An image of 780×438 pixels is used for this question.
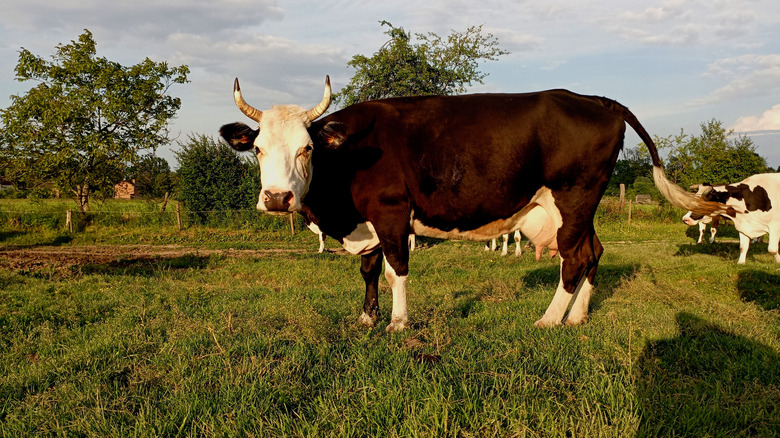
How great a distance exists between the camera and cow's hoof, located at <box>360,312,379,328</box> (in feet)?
16.8

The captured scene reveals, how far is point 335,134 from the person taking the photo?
4715mm

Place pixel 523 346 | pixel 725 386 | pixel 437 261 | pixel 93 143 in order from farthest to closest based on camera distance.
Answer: pixel 93 143, pixel 437 261, pixel 523 346, pixel 725 386

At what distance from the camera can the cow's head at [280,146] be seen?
4.21m

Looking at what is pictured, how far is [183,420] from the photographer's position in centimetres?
278

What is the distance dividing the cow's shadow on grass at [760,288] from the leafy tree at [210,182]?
19.7m

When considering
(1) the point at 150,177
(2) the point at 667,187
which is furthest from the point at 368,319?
(1) the point at 150,177

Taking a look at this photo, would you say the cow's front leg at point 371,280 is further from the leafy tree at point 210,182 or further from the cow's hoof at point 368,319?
the leafy tree at point 210,182

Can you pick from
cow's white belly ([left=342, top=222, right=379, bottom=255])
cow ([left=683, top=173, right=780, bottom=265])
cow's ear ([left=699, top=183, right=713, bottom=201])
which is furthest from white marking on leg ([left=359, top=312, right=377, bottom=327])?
cow's ear ([left=699, top=183, right=713, bottom=201])

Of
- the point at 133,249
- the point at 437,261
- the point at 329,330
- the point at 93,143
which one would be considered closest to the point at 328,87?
the point at 329,330

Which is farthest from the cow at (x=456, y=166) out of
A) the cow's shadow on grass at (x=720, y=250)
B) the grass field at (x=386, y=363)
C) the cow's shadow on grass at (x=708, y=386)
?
the cow's shadow on grass at (x=720, y=250)

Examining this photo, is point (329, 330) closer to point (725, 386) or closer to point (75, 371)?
point (75, 371)

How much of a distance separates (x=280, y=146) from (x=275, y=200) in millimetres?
570

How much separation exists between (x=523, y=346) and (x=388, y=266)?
158 cm

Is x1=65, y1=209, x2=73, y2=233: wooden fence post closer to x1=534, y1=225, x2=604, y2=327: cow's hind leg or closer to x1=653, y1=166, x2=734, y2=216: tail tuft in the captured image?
x1=534, y1=225, x2=604, y2=327: cow's hind leg
